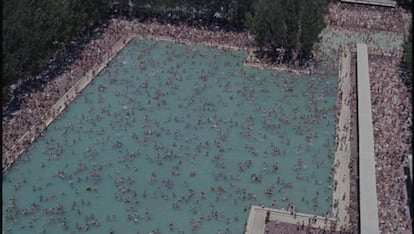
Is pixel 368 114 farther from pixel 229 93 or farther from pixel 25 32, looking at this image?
pixel 25 32

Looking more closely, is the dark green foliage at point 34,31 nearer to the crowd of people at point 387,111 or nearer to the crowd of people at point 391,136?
the crowd of people at point 387,111

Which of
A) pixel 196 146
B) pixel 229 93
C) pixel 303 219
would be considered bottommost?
pixel 303 219

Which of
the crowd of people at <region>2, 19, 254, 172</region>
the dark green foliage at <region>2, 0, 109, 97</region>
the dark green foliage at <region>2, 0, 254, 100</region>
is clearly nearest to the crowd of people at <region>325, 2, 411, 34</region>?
the dark green foliage at <region>2, 0, 254, 100</region>

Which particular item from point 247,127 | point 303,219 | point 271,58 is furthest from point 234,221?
point 271,58

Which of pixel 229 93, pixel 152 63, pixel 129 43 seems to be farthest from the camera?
pixel 129 43

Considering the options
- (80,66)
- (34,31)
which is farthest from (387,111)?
(34,31)

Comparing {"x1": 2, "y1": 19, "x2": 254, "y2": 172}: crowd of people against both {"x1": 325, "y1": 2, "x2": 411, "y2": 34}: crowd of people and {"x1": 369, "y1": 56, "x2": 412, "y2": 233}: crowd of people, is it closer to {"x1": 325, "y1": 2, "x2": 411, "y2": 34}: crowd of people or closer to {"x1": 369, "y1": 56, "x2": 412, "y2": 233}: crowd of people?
{"x1": 325, "y1": 2, "x2": 411, "y2": 34}: crowd of people
